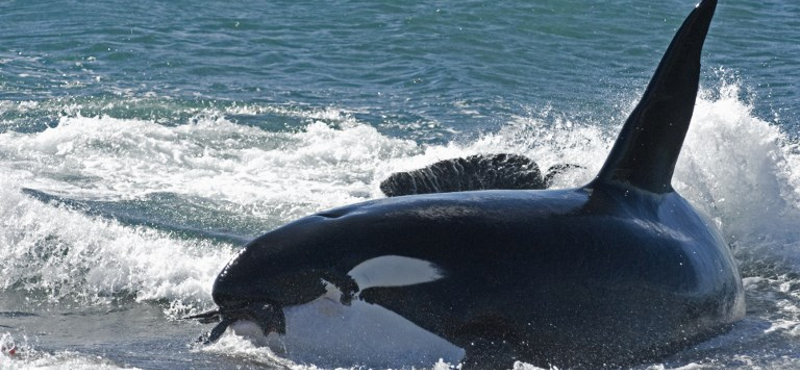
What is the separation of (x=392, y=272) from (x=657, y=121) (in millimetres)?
2556

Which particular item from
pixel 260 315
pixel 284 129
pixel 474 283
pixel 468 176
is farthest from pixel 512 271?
pixel 284 129

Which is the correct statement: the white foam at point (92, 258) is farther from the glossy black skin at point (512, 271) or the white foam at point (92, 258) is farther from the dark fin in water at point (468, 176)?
the glossy black skin at point (512, 271)

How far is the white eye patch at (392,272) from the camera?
7188 mm

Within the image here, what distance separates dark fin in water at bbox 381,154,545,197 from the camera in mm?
10688

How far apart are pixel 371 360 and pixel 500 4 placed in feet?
76.3

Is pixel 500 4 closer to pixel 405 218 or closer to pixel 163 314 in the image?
pixel 163 314

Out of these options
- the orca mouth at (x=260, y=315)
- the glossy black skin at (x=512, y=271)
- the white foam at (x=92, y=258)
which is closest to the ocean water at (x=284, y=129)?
the white foam at (x=92, y=258)

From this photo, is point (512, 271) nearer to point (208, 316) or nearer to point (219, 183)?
point (208, 316)

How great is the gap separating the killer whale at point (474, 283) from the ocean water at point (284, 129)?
0.37m

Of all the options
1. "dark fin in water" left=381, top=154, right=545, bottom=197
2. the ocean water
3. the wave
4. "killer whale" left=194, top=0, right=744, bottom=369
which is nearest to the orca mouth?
"killer whale" left=194, top=0, right=744, bottom=369

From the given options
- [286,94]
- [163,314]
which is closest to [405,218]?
[163,314]

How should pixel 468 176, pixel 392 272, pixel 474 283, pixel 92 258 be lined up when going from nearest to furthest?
pixel 392 272 < pixel 474 283 < pixel 468 176 < pixel 92 258

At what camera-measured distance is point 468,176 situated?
1087cm

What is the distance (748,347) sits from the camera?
8.72 m
